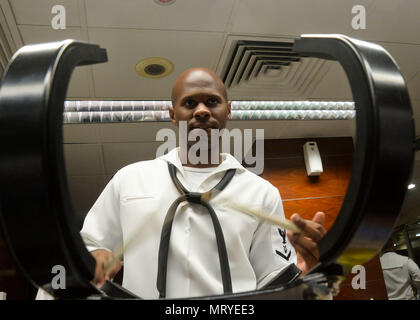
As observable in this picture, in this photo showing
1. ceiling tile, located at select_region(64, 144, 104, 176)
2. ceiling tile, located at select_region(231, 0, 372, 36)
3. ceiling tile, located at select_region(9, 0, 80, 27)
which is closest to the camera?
ceiling tile, located at select_region(9, 0, 80, 27)

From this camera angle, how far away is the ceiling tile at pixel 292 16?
175cm

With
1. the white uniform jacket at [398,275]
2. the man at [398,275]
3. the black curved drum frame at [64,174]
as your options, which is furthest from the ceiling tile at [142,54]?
the white uniform jacket at [398,275]

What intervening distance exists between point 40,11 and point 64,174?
1648 mm

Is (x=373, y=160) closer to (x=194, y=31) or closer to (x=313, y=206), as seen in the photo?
(x=194, y=31)

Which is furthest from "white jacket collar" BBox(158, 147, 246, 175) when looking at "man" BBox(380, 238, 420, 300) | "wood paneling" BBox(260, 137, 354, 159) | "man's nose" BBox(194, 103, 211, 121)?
"man" BBox(380, 238, 420, 300)

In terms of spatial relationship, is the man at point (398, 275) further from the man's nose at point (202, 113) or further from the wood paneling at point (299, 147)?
the man's nose at point (202, 113)

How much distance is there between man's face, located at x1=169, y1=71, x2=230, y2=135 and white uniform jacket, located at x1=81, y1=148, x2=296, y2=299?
96 millimetres

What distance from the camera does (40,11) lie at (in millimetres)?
1676

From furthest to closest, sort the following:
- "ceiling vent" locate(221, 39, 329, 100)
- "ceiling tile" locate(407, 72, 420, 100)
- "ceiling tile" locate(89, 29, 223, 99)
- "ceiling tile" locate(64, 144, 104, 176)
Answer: "ceiling tile" locate(64, 144, 104, 176) < "ceiling tile" locate(407, 72, 420, 100) < "ceiling vent" locate(221, 39, 329, 100) < "ceiling tile" locate(89, 29, 223, 99)

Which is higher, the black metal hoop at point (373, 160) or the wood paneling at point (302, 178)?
the wood paneling at point (302, 178)

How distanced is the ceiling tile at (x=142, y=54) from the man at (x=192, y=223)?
1.14 metres

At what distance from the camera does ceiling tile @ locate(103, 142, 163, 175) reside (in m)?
3.07

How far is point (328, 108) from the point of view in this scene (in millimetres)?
887

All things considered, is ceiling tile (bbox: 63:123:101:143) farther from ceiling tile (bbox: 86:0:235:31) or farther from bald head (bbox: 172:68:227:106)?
bald head (bbox: 172:68:227:106)
